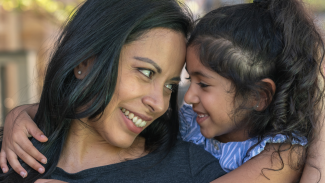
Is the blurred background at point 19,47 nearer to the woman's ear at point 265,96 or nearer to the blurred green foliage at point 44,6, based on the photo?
the blurred green foliage at point 44,6

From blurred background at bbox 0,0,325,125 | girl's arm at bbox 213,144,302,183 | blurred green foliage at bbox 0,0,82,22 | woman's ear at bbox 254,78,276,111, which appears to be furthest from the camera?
blurred background at bbox 0,0,325,125

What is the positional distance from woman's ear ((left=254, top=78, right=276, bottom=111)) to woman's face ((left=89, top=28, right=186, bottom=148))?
0.48m

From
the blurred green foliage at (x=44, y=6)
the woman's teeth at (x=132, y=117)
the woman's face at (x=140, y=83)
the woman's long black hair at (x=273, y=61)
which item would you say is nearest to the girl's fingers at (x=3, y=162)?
the woman's face at (x=140, y=83)

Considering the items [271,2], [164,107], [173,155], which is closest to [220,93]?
[164,107]

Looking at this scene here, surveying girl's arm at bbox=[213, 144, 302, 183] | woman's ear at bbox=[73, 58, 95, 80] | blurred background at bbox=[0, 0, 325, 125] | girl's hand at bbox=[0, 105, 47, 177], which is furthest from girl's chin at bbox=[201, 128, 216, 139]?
blurred background at bbox=[0, 0, 325, 125]

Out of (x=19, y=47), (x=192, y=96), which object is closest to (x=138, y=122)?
(x=192, y=96)

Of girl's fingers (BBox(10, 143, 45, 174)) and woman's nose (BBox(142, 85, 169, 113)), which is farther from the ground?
woman's nose (BBox(142, 85, 169, 113))

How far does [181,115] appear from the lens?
2.22m

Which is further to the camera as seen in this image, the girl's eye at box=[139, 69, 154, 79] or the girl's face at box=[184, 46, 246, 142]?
the girl's face at box=[184, 46, 246, 142]

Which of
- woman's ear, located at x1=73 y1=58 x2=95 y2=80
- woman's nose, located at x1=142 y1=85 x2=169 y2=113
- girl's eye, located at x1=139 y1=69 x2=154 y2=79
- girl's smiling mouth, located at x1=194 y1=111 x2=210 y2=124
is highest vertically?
woman's ear, located at x1=73 y1=58 x2=95 y2=80

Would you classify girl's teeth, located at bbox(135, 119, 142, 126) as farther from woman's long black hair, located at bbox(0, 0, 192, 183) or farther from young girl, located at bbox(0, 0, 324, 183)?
young girl, located at bbox(0, 0, 324, 183)

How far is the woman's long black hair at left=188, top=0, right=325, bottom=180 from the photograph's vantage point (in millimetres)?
1705

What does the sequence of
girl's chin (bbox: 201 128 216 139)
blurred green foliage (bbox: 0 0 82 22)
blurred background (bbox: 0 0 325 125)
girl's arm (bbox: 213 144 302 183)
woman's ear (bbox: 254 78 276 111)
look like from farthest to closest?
blurred background (bbox: 0 0 325 125) → blurred green foliage (bbox: 0 0 82 22) → girl's chin (bbox: 201 128 216 139) → woman's ear (bbox: 254 78 276 111) → girl's arm (bbox: 213 144 302 183)

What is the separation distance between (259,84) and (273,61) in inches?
5.6
